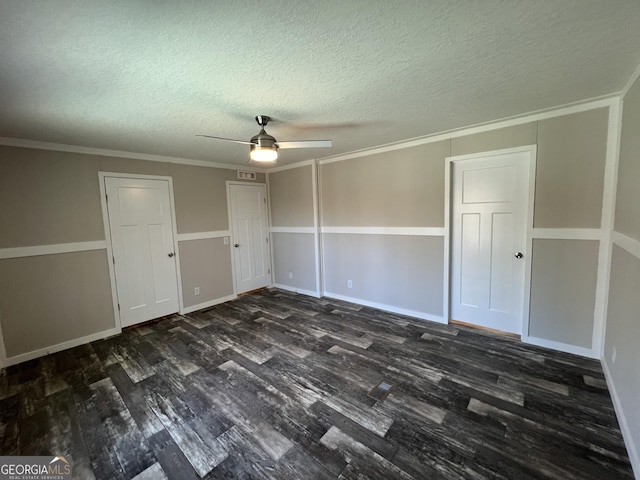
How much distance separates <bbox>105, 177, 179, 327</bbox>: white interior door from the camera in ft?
11.7

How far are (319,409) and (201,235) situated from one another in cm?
338

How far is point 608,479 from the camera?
1.44 m

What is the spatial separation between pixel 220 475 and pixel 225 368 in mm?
1174

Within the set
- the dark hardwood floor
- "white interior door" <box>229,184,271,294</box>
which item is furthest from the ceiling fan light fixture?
"white interior door" <box>229,184,271,294</box>

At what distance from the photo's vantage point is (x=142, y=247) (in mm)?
3775

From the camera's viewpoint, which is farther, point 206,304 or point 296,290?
point 296,290

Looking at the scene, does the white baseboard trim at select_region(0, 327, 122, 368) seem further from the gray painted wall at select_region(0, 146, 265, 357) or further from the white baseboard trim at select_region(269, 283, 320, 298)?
the white baseboard trim at select_region(269, 283, 320, 298)

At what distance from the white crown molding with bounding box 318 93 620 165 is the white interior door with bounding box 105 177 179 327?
3029mm

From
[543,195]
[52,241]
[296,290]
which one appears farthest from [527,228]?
[52,241]

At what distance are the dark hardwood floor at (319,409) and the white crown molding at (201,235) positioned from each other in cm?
158

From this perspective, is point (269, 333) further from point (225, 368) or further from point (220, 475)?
point (220, 475)

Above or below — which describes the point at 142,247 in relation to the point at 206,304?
above

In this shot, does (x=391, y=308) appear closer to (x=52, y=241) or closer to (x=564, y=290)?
(x=564, y=290)

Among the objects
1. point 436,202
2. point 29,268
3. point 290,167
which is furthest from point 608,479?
point 29,268
